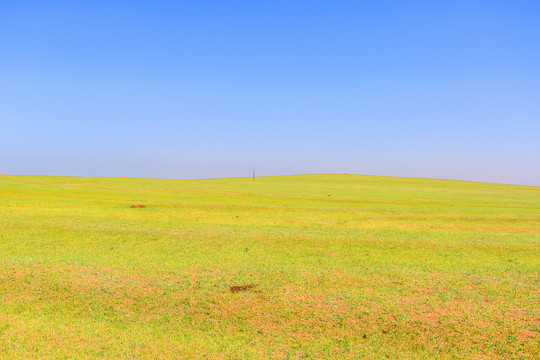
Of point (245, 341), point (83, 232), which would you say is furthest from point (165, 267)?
point (83, 232)

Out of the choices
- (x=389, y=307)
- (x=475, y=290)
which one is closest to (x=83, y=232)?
(x=389, y=307)

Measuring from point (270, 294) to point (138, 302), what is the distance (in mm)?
3160

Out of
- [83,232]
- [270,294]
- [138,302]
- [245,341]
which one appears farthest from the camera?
[83,232]

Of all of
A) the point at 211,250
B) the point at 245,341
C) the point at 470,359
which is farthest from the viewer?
the point at 211,250

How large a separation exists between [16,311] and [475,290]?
1114cm

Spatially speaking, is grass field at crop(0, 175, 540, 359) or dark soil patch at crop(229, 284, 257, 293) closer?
grass field at crop(0, 175, 540, 359)

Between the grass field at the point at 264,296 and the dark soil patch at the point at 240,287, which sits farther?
the dark soil patch at the point at 240,287

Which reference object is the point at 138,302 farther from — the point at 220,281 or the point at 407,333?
the point at 407,333

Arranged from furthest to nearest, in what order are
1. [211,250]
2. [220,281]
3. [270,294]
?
[211,250]
[220,281]
[270,294]

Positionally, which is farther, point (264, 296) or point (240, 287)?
point (240, 287)

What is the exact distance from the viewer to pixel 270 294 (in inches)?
406

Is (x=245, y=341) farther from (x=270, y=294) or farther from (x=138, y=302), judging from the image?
(x=138, y=302)

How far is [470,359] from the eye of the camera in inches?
281

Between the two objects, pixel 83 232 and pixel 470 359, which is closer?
pixel 470 359
